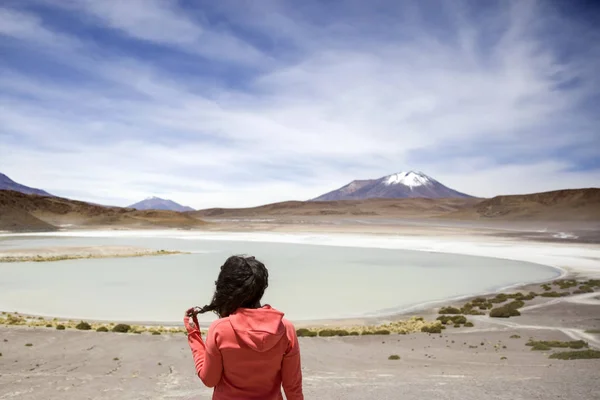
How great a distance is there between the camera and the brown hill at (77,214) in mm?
93688

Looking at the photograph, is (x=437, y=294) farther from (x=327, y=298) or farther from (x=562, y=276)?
(x=562, y=276)

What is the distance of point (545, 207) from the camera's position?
118750 millimetres

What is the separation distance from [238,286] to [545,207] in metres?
129

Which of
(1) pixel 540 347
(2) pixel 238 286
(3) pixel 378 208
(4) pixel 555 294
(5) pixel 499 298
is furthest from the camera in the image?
(3) pixel 378 208

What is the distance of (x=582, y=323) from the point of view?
14.4m

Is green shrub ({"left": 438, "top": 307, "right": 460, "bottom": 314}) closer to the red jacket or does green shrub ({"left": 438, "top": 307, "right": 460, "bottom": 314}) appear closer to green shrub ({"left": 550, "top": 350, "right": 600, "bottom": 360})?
green shrub ({"left": 550, "top": 350, "right": 600, "bottom": 360})

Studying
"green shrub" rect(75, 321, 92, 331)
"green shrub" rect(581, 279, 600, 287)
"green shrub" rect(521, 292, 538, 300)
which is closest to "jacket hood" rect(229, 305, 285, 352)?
"green shrub" rect(75, 321, 92, 331)

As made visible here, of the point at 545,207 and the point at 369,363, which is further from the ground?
the point at 545,207

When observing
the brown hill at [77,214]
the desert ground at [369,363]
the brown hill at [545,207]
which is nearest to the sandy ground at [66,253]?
the desert ground at [369,363]

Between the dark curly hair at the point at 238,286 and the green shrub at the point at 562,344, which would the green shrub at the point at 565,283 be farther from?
the dark curly hair at the point at 238,286

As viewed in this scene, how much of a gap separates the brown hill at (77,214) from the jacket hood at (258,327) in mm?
94291

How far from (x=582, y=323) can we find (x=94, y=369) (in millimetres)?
12320

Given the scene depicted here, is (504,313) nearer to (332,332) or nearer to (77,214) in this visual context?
(332,332)

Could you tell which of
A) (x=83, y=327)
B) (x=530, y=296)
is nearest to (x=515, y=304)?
(x=530, y=296)
